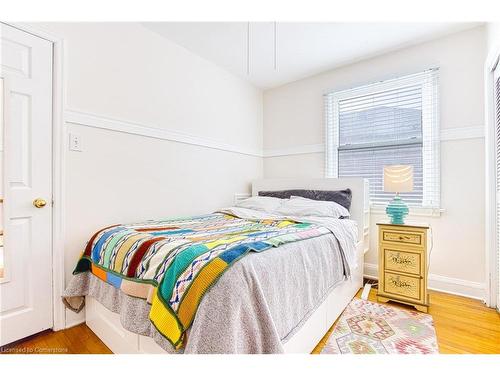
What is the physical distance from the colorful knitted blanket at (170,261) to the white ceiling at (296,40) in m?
1.85

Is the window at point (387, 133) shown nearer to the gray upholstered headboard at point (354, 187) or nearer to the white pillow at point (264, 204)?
the gray upholstered headboard at point (354, 187)

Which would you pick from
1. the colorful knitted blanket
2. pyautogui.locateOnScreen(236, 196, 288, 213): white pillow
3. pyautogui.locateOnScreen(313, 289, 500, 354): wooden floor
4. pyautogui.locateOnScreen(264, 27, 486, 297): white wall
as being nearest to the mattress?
the colorful knitted blanket

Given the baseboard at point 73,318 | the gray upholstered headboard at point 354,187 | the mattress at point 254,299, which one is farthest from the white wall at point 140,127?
the gray upholstered headboard at point 354,187

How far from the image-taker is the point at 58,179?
1787mm

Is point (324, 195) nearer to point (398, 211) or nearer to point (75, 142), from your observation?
point (398, 211)

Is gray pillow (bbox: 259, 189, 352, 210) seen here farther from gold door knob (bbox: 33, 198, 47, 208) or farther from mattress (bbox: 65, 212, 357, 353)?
gold door knob (bbox: 33, 198, 47, 208)

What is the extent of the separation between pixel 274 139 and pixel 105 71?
2229 mm

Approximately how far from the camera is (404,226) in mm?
2195

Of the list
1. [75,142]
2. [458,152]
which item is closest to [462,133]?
[458,152]

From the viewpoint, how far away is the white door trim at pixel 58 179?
5.84 feet

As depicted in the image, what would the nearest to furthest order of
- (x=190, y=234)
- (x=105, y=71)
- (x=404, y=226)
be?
(x=190, y=234) → (x=105, y=71) → (x=404, y=226)
